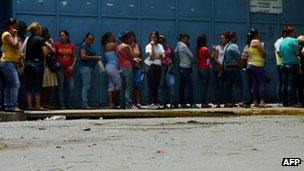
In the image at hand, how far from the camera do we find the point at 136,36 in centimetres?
1834

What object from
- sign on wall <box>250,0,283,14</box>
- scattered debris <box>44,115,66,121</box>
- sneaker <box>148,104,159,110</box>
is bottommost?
scattered debris <box>44,115,66,121</box>

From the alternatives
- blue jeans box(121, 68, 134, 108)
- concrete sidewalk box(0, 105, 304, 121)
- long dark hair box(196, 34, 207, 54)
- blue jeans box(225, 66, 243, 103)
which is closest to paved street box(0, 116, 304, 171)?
concrete sidewalk box(0, 105, 304, 121)

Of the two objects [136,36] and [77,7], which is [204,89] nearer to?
[136,36]

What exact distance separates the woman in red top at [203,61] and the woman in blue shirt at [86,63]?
8.77 ft

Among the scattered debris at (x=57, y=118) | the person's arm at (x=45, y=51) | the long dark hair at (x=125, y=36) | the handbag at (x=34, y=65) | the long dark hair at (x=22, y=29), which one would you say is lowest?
the scattered debris at (x=57, y=118)

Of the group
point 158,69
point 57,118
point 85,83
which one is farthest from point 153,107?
point 57,118

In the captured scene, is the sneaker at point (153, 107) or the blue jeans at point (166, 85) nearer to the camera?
the sneaker at point (153, 107)

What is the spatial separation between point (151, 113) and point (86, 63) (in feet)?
8.93

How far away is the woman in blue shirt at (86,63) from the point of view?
1689cm

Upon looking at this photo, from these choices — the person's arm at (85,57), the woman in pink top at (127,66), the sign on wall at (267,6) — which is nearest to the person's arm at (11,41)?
the person's arm at (85,57)

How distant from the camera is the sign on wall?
1973 centimetres

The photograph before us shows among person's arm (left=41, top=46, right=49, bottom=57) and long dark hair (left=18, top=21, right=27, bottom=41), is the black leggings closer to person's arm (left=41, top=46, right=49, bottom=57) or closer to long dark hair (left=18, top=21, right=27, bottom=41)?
person's arm (left=41, top=46, right=49, bottom=57)

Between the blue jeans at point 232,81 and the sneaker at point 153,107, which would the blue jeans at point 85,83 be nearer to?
the sneaker at point 153,107

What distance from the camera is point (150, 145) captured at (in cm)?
899
